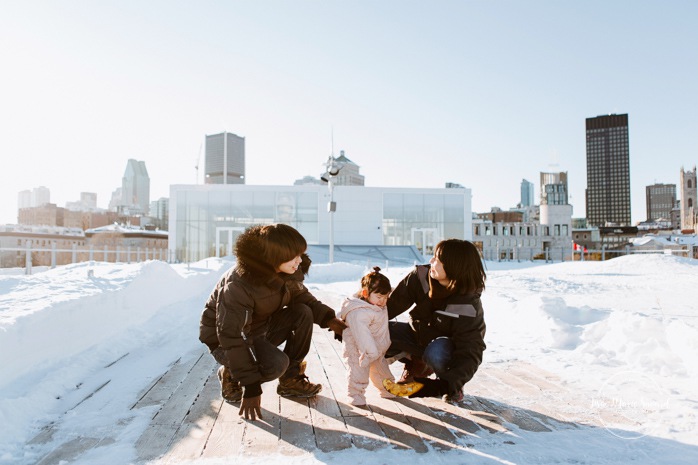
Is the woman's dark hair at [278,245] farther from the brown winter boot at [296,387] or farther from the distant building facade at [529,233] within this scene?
the distant building facade at [529,233]

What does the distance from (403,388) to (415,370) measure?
1.50 feet

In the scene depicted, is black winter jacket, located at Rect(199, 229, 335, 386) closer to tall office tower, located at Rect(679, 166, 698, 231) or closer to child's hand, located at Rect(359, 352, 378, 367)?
child's hand, located at Rect(359, 352, 378, 367)

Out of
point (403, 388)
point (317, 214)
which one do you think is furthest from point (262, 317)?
point (317, 214)

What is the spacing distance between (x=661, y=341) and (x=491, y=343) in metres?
1.65

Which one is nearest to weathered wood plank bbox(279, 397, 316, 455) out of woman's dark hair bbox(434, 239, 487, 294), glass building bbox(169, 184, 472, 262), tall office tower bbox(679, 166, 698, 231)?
woman's dark hair bbox(434, 239, 487, 294)

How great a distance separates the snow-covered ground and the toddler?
0.83 metres

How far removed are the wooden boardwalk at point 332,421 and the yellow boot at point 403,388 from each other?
10cm

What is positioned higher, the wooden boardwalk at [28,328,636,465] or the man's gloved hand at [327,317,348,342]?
the man's gloved hand at [327,317,348,342]

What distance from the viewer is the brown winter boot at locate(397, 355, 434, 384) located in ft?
11.8

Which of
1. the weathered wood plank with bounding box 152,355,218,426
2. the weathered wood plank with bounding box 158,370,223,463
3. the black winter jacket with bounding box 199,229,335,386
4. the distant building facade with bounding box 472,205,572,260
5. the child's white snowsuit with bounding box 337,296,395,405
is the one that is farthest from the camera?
the distant building facade with bounding box 472,205,572,260

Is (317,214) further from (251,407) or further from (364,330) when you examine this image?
(251,407)

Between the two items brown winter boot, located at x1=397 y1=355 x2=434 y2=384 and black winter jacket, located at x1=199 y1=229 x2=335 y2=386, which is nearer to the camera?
black winter jacket, located at x1=199 y1=229 x2=335 y2=386

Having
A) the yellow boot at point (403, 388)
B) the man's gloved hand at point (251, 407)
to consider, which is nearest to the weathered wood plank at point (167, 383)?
the man's gloved hand at point (251, 407)

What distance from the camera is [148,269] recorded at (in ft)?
33.0
